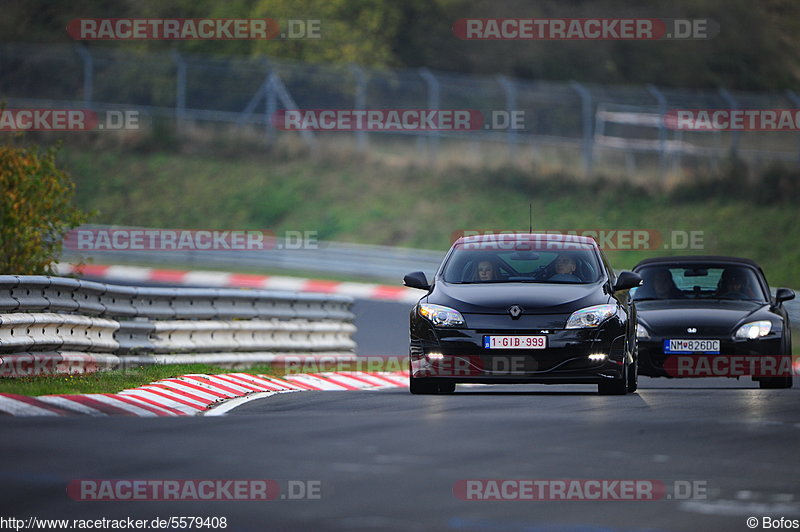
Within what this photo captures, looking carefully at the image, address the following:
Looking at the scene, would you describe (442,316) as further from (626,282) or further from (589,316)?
(626,282)

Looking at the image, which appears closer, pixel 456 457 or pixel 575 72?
pixel 456 457

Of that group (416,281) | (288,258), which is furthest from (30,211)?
(288,258)

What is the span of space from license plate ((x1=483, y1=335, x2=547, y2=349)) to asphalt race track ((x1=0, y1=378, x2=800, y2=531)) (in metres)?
0.63

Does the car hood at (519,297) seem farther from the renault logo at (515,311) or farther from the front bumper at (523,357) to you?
the front bumper at (523,357)

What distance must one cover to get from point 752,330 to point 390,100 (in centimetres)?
2578

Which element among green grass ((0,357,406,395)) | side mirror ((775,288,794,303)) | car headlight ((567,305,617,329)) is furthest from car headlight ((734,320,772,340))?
green grass ((0,357,406,395))

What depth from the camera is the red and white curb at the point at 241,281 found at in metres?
31.5

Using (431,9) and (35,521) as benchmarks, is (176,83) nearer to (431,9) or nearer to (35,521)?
(431,9)

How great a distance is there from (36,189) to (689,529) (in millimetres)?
13676

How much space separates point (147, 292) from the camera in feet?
55.3

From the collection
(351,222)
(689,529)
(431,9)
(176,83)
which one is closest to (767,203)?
(351,222)

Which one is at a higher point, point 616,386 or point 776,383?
point 616,386

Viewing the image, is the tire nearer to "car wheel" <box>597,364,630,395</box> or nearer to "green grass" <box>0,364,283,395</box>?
"car wheel" <box>597,364,630,395</box>

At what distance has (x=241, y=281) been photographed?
32812 millimetres
